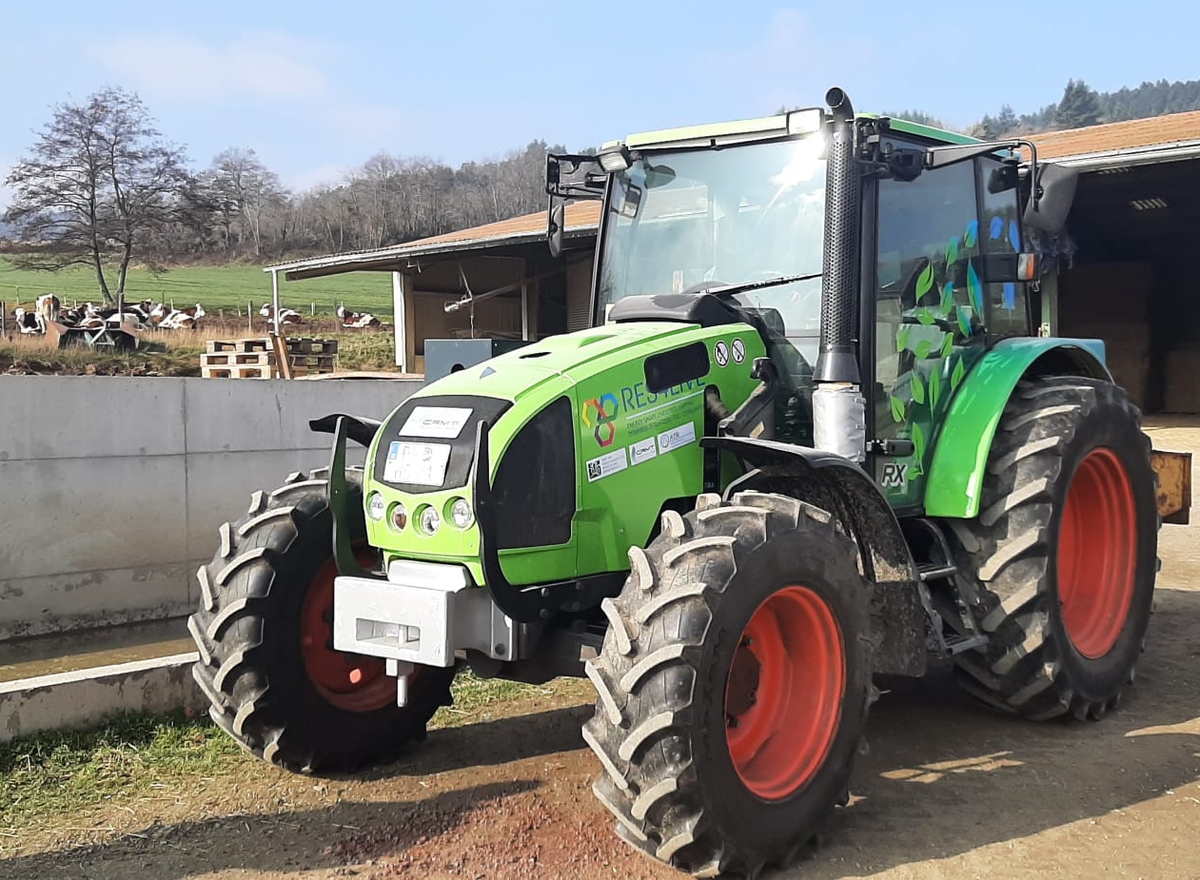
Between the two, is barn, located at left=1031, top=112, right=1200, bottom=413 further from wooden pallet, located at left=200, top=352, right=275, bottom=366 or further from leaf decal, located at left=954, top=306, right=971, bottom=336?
leaf decal, located at left=954, top=306, right=971, bottom=336

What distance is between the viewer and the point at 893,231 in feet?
15.0

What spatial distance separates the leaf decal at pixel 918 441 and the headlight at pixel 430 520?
2161 mm

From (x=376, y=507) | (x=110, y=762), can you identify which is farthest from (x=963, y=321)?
(x=110, y=762)

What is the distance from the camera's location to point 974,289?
5.16 meters

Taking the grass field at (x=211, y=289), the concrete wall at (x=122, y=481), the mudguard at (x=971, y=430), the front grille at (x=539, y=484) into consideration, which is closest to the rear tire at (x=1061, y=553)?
the mudguard at (x=971, y=430)

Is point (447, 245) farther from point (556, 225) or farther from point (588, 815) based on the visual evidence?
point (588, 815)

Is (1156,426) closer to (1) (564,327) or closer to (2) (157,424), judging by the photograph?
(1) (564,327)

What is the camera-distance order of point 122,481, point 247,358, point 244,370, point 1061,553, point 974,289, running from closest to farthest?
point 974,289 → point 1061,553 → point 122,481 → point 244,370 → point 247,358

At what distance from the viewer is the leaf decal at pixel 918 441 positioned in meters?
4.73

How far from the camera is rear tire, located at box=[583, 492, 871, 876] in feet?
10.4

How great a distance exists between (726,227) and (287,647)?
7.88 ft

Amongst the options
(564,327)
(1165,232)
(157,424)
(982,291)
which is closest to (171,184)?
(564,327)

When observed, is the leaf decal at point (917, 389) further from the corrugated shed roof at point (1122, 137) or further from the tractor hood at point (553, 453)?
A: the corrugated shed roof at point (1122, 137)

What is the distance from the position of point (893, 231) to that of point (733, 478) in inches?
50.4
